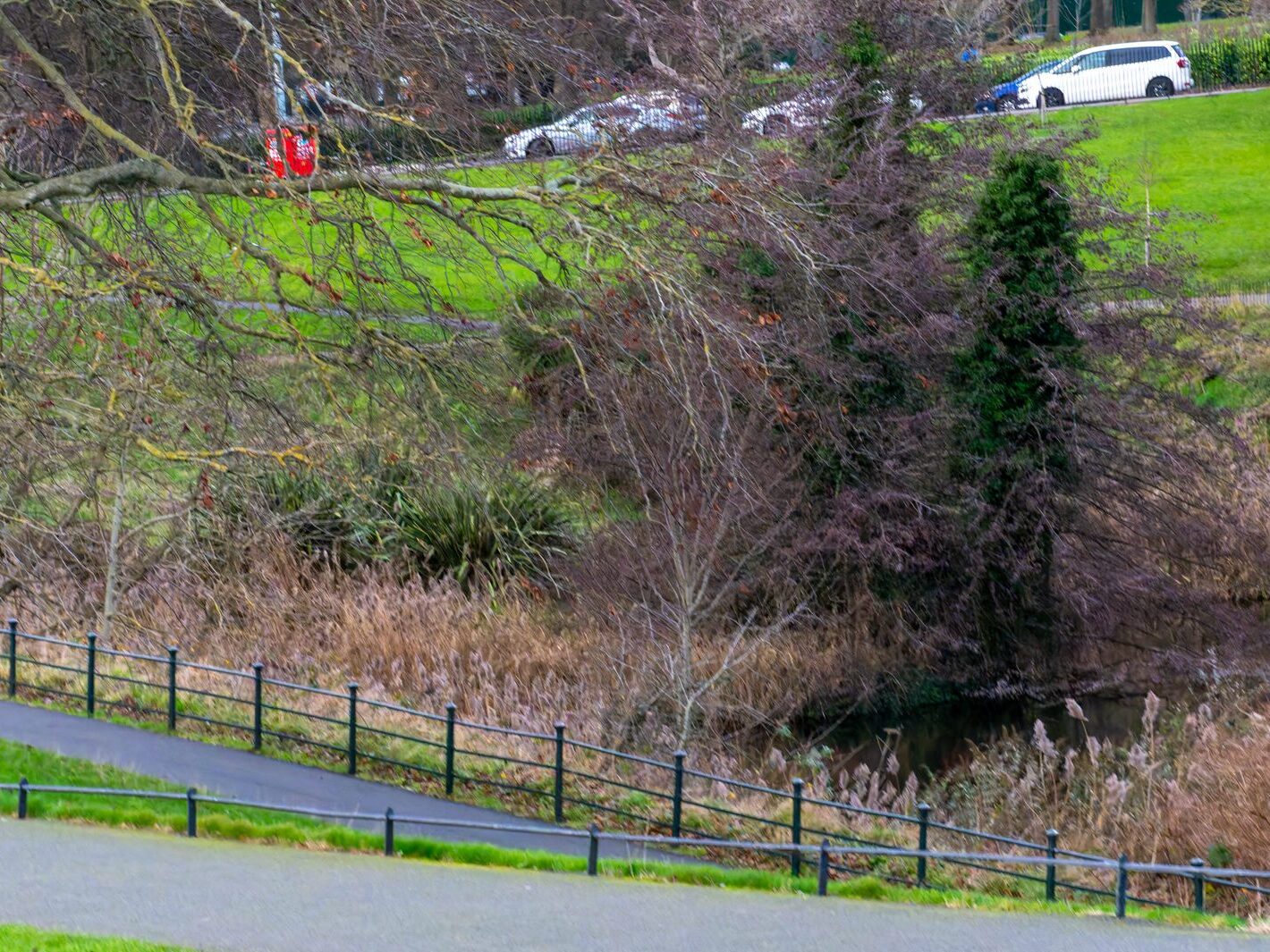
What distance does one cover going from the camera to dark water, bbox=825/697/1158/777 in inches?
693

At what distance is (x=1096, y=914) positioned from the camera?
998cm

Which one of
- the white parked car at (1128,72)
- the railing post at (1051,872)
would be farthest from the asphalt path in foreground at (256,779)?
the white parked car at (1128,72)

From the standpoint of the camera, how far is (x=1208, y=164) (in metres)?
40.4

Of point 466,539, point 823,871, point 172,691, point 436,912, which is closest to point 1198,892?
point 823,871

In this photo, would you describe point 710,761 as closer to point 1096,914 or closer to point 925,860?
point 925,860

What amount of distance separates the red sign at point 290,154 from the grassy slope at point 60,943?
548cm

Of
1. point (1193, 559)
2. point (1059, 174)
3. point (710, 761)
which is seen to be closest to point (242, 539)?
point (710, 761)

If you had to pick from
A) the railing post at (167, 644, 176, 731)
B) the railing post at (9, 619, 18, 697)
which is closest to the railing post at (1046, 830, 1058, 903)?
the railing post at (167, 644, 176, 731)

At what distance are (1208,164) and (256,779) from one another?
34.6 m

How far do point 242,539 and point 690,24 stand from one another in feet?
29.6

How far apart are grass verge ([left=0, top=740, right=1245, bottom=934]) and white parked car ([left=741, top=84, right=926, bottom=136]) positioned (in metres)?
11.8

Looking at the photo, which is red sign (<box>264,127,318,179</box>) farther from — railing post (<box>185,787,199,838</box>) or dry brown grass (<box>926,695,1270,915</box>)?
dry brown grass (<box>926,695,1270,915</box>)

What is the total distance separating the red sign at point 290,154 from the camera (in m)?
11.3

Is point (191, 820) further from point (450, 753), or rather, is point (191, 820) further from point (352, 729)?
point (450, 753)
